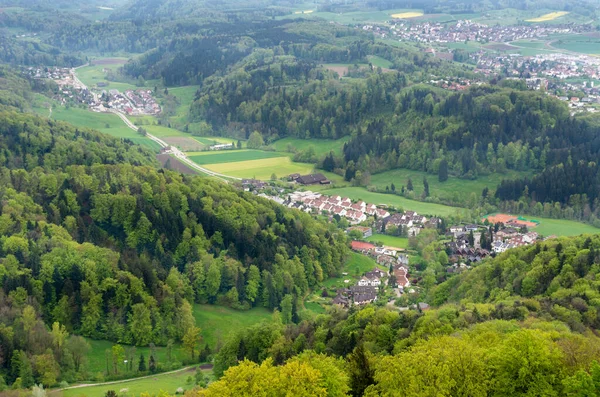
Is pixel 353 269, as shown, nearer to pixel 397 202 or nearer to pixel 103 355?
pixel 397 202

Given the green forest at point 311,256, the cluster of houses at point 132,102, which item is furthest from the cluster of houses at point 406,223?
the cluster of houses at point 132,102

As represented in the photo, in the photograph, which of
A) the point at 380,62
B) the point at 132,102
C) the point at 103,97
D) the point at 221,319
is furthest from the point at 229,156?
the point at 380,62

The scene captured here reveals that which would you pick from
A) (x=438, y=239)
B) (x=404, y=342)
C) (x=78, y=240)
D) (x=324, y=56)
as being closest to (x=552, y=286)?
(x=404, y=342)

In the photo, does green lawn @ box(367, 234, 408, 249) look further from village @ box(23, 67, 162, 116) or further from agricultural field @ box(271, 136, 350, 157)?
village @ box(23, 67, 162, 116)

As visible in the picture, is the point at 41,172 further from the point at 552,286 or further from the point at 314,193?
the point at 552,286

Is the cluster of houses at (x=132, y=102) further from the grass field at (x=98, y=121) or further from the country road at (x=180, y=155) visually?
the grass field at (x=98, y=121)
